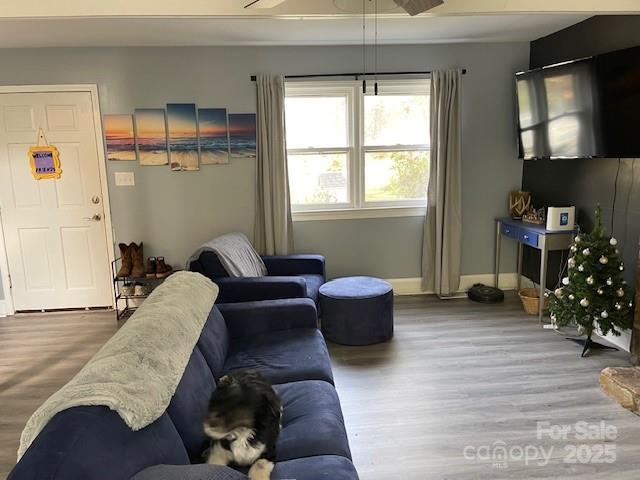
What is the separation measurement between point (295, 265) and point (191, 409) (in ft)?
8.27

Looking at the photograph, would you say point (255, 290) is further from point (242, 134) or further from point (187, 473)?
point (187, 473)

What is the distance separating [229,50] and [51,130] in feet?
Answer: 5.89

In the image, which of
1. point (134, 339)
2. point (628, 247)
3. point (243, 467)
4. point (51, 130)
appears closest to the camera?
point (243, 467)

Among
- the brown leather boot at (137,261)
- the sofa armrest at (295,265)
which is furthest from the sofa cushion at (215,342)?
the brown leather boot at (137,261)

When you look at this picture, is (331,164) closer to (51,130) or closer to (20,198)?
(51,130)

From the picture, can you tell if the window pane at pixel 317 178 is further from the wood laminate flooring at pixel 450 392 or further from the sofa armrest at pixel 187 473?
the sofa armrest at pixel 187 473

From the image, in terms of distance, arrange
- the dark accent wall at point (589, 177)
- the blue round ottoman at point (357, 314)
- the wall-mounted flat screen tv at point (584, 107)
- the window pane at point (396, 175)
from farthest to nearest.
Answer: the window pane at point (396, 175), the blue round ottoman at point (357, 314), the dark accent wall at point (589, 177), the wall-mounted flat screen tv at point (584, 107)

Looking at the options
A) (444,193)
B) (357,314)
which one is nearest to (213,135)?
(357,314)

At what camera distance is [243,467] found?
5.05 feet

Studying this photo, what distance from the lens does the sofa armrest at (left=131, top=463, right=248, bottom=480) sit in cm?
112

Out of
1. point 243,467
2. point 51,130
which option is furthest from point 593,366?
point 51,130

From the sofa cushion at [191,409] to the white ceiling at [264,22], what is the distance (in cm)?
189

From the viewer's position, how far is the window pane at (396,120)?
4.54m

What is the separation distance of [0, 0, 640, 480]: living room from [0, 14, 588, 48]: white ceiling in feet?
0.11
